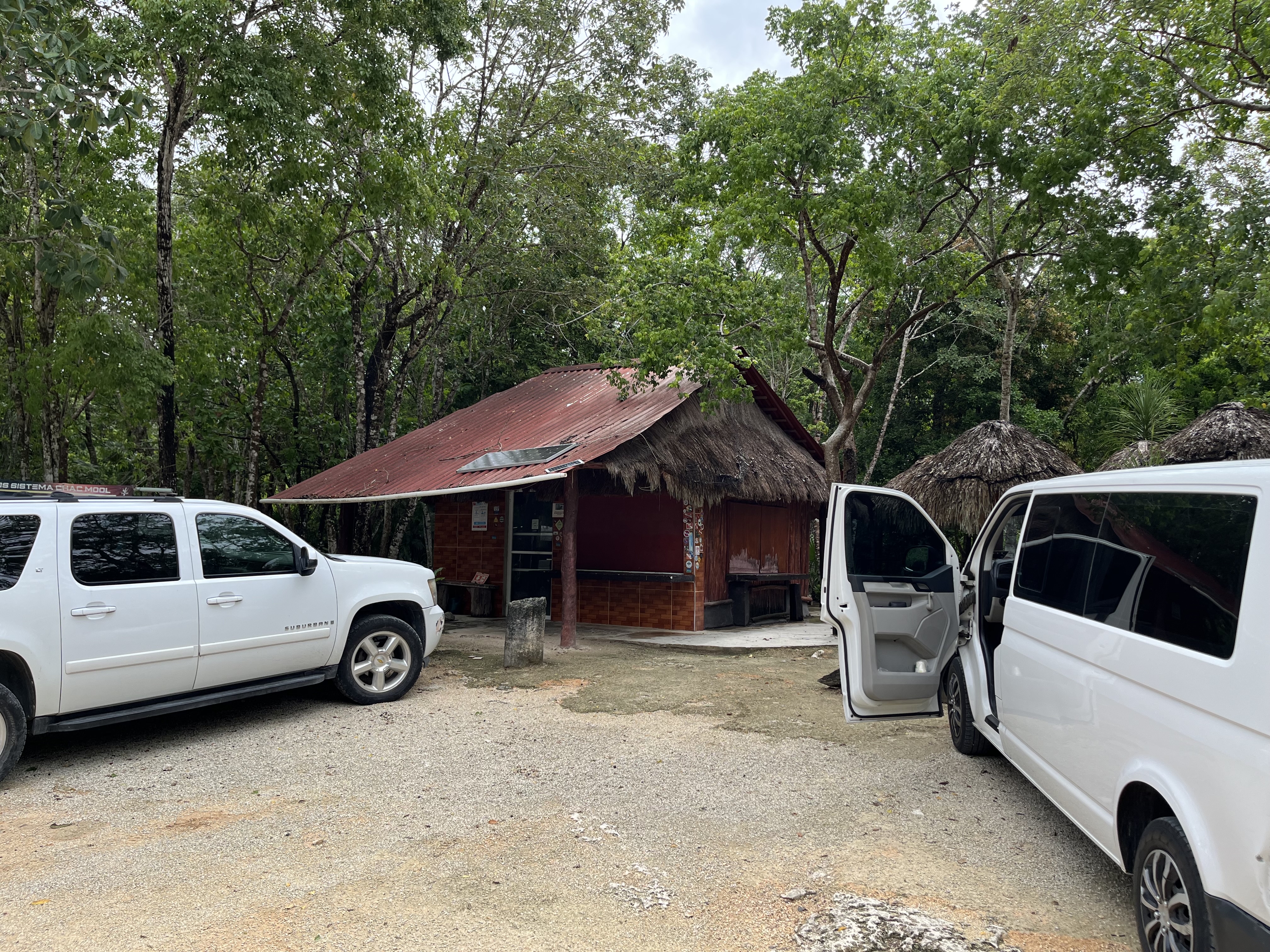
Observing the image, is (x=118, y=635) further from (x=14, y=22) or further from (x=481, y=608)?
(x=481, y=608)

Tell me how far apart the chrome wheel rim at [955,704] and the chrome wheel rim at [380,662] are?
14.8ft

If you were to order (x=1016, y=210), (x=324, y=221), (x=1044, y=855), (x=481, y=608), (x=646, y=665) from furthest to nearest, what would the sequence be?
(x=481, y=608), (x=324, y=221), (x=1016, y=210), (x=646, y=665), (x=1044, y=855)

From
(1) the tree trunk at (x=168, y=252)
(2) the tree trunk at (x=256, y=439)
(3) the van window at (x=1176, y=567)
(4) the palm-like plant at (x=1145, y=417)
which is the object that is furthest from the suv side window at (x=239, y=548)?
(4) the palm-like plant at (x=1145, y=417)

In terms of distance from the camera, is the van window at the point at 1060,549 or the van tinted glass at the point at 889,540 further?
the van tinted glass at the point at 889,540

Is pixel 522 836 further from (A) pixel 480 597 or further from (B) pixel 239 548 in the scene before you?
(A) pixel 480 597

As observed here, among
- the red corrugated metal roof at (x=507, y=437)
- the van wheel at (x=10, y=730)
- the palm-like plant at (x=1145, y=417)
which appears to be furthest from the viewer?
the palm-like plant at (x=1145, y=417)

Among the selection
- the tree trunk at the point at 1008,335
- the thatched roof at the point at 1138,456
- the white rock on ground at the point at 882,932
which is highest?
the tree trunk at the point at 1008,335

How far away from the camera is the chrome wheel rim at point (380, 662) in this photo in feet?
24.3

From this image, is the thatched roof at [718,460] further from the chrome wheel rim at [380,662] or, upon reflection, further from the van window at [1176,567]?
the van window at [1176,567]

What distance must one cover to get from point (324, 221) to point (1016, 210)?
31.4ft

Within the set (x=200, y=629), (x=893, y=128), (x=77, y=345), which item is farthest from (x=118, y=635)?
(x=893, y=128)

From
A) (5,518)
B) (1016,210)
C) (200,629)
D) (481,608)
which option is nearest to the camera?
(5,518)

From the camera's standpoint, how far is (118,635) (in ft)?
18.3

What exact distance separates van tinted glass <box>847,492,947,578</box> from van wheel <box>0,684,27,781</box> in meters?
5.12
